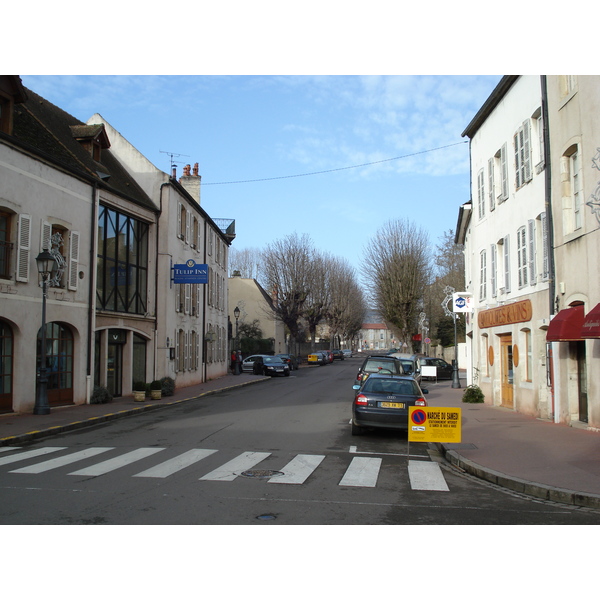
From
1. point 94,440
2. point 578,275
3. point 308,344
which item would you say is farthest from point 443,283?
point 94,440

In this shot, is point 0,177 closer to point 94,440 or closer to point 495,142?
point 94,440

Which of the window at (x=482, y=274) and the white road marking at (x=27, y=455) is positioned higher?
the window at (x=482, y=274)

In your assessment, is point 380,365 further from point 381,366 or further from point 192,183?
point 192,183

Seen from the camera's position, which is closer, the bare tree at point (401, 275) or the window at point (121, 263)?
the window at point (121, 263)

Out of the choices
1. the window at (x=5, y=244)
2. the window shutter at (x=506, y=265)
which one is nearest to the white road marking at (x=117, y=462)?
the window at (x=5, y=244)

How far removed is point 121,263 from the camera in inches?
922

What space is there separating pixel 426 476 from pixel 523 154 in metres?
11.3

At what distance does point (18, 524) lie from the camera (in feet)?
20.7

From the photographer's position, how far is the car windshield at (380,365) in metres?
21.9

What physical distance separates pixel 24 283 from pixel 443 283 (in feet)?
138

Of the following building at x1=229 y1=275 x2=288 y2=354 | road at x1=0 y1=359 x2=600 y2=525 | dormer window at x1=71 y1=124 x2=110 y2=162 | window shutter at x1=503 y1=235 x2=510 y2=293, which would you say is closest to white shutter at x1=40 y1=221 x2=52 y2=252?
dormer window at x1=71 y1=124 x2=110 y2=162

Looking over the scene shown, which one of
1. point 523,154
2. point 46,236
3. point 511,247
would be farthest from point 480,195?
point 46,236

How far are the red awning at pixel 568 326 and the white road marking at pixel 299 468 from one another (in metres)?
6.19

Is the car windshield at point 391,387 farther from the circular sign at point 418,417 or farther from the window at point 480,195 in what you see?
the window at point 480,195
